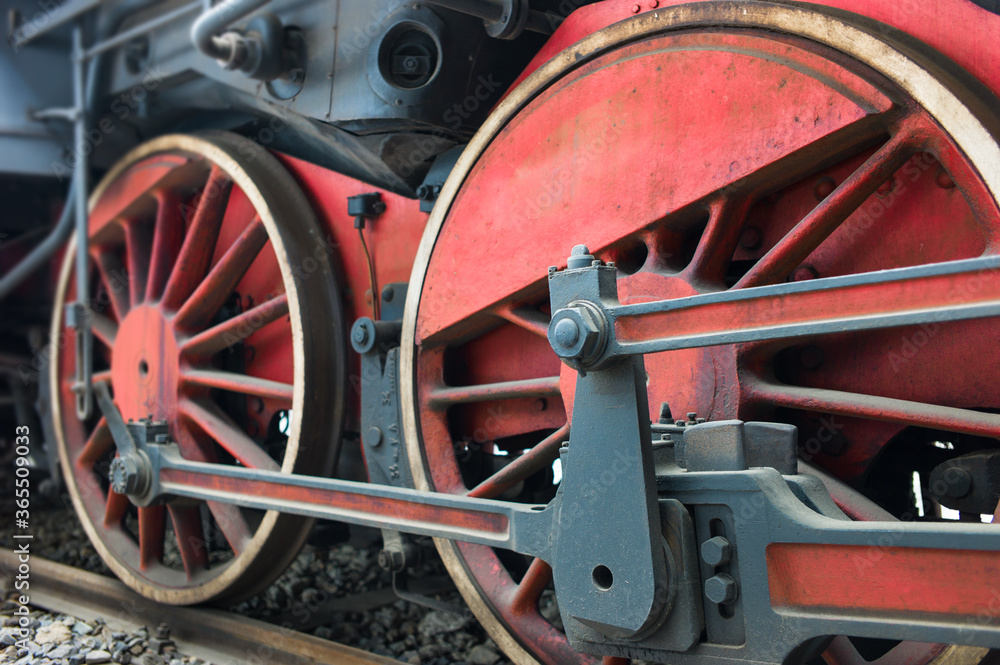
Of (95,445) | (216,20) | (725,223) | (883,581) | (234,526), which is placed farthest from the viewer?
(95,445)

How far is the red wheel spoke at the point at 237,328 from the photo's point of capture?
3082mm

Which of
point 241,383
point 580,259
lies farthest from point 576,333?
point 241,383

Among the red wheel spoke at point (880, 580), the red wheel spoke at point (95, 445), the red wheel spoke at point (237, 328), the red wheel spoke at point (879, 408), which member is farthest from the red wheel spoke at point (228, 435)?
the red wheel spoke at point (880, 580)

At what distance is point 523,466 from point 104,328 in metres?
2.58

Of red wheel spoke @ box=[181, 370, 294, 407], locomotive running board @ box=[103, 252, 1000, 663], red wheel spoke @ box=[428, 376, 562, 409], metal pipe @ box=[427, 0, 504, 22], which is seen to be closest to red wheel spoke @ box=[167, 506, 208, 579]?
red wheel spoke @ box=[181, 370, 294, 407]

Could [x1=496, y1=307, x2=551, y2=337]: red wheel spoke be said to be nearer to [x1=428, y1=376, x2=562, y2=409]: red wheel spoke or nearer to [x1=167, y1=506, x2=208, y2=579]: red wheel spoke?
[x1=428, y1=376, x2=562, y2=409]: red wheel spoke

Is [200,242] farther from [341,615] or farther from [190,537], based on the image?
[341,615]

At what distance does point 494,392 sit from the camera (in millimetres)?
2346

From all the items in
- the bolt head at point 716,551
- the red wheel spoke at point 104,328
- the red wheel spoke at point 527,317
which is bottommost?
the bolt head at point 716,551

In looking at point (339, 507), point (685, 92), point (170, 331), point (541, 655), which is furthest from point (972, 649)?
point (170, 331)

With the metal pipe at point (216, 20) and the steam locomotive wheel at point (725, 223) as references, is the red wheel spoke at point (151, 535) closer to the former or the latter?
the steam locomotive wheel at point (725, 223)

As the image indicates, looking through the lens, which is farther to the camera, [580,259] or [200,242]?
[200,242]

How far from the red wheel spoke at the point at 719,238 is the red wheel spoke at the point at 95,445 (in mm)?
2718

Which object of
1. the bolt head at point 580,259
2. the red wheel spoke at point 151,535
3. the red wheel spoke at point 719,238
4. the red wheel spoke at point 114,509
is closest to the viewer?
the bolt head at point 580,259
